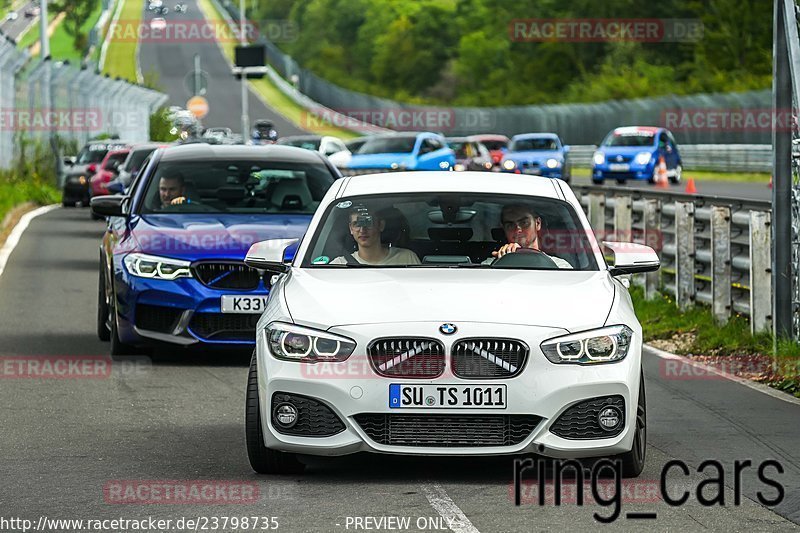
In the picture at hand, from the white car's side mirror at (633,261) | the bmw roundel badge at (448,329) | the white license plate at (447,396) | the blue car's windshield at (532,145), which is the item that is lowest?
the blue car's windshield at (532,145)

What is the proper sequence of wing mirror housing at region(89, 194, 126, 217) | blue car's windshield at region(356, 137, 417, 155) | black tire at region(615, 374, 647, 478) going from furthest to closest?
blue car's windshield at region(356, 137, 417, 155) < wing mirror housing at region(89, 194, 126, 217) < black tire at region(615, 374, 647, 478)

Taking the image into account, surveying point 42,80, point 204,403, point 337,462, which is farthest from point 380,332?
point 42,80

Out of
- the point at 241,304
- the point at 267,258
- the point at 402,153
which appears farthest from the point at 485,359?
the point at 402,153

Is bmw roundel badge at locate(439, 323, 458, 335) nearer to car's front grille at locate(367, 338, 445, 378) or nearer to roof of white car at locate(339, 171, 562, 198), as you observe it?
car's front grille at locate(367, 338, 445, 378)

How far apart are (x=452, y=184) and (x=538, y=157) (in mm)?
38578

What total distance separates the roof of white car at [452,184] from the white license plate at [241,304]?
2.74 meters

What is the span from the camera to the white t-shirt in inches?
350

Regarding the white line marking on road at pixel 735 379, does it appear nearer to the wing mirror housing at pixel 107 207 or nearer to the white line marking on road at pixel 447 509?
the white line marking on road at pixel 447 509

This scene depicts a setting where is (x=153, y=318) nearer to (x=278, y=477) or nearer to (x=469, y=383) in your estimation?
(x=278, y=477)

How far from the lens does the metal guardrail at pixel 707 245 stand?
13.9 metres

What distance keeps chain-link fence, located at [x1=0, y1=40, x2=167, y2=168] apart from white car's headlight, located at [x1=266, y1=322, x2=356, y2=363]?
2627cm

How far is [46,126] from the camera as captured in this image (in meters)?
44.8

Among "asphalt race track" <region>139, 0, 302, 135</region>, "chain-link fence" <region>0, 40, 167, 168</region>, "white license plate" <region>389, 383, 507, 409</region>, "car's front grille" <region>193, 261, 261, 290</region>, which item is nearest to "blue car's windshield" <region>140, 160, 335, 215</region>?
"car's front grille" <region>193, 261, 261, 290</region>

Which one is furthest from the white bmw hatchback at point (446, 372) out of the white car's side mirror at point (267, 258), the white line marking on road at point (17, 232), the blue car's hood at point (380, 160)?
the blue car's hood at point (380, 160)
